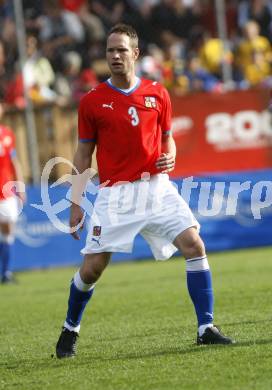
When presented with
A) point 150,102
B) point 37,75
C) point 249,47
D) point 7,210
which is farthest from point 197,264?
point 249,47

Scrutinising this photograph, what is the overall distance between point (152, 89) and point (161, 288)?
189 inches

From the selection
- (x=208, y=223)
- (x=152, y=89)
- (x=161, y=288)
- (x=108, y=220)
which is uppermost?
(x=152, y=89)

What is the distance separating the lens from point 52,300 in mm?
10914

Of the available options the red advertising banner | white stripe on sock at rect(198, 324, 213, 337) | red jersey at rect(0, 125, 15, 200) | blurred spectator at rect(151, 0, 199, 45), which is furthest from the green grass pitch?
blurred spectator at rect(151, 0, 199, 45)

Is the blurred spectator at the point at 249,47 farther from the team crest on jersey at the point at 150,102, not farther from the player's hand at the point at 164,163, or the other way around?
the player's hand at the point at 164,163

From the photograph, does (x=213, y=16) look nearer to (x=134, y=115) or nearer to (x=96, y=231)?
(x=134, y=115)

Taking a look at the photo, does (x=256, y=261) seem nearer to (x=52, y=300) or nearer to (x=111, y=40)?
(x=52, y=300)

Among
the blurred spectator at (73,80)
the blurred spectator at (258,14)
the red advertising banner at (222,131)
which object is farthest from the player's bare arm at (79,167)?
the blurred spectator at (258,14)

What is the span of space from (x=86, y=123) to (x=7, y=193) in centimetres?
747

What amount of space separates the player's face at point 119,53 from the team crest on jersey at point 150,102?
26 cm

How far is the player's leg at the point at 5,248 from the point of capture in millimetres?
13672

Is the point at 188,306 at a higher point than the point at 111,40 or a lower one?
lower

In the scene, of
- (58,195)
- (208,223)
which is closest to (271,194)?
(208,223)

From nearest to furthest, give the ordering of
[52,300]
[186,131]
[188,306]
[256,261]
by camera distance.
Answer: [188,306]
[52,300]
[256,261]
[186,131]
